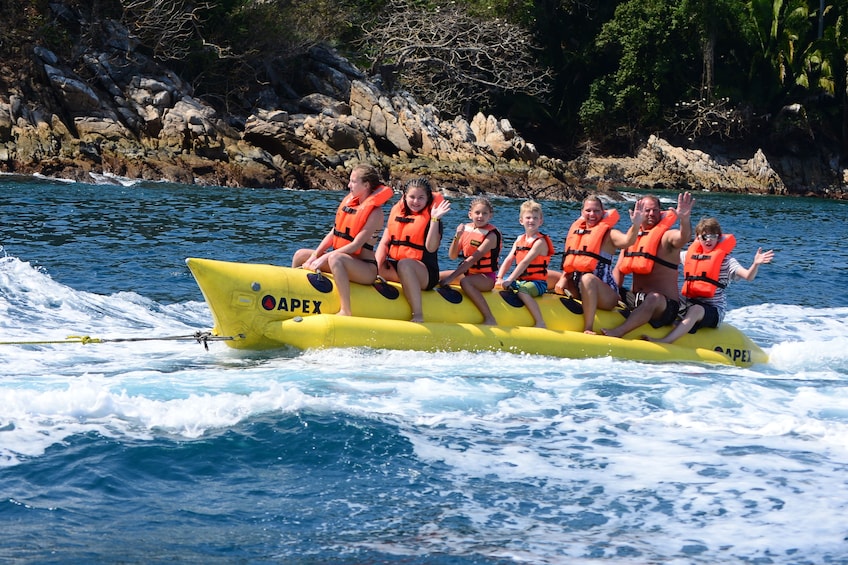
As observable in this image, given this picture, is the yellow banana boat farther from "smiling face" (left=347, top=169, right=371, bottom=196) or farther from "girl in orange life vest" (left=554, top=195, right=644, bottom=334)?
"smiling face" (left=347, top=169, right=371, bottom=196)

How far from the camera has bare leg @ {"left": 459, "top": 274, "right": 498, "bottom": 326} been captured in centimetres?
754

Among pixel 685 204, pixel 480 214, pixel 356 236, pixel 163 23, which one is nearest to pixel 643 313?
pixel 685 204

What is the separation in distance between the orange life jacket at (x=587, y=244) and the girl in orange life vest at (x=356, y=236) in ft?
4.97

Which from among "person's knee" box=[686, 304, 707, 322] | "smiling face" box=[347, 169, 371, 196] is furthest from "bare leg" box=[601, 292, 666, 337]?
"smiling face" box=[347, 169, 371, 196]

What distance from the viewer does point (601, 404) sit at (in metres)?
6.10

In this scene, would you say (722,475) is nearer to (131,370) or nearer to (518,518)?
(518,518)

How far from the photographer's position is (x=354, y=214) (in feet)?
23.6

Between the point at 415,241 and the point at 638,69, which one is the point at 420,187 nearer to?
the point at 415,241

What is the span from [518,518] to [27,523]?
1936mm

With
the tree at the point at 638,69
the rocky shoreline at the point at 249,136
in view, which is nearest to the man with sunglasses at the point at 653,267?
the rocky shoreline at the point at 249,136

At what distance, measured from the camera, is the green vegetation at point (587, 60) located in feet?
94.3

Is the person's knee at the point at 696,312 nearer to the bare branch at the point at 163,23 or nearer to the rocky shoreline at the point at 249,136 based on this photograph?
the rocky shoreline at the point at 249,136

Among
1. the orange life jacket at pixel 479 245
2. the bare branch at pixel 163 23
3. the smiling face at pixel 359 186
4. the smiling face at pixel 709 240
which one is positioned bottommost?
the orange life jacket at pixel 479 245

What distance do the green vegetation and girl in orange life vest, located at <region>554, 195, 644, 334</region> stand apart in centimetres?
2132
